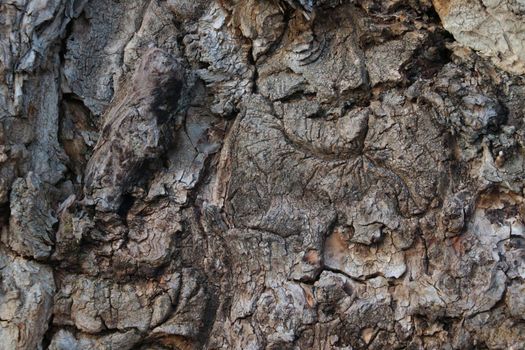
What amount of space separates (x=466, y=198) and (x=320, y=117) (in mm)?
630

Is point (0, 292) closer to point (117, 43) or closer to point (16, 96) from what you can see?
point (16, 96)

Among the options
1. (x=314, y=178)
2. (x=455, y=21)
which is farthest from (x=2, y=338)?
(x=455, y=21)

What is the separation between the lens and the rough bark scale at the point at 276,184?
2695mm

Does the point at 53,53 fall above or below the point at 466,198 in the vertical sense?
above

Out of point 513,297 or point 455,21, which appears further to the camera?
point 455,21

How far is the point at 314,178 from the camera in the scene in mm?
2854

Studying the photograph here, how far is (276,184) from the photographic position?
2.88 metres

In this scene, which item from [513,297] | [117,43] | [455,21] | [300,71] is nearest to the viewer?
[513,297]

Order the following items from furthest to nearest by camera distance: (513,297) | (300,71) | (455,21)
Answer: (300,71) < (455,21) < (513,297)

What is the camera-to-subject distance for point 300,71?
294 centimetres

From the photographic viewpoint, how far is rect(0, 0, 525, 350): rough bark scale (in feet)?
8.84

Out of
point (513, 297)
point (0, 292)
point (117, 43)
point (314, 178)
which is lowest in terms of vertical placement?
point (513, 297)

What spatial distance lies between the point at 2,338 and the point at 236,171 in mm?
1087


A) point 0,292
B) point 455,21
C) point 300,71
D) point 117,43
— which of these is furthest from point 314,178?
point 0,292
